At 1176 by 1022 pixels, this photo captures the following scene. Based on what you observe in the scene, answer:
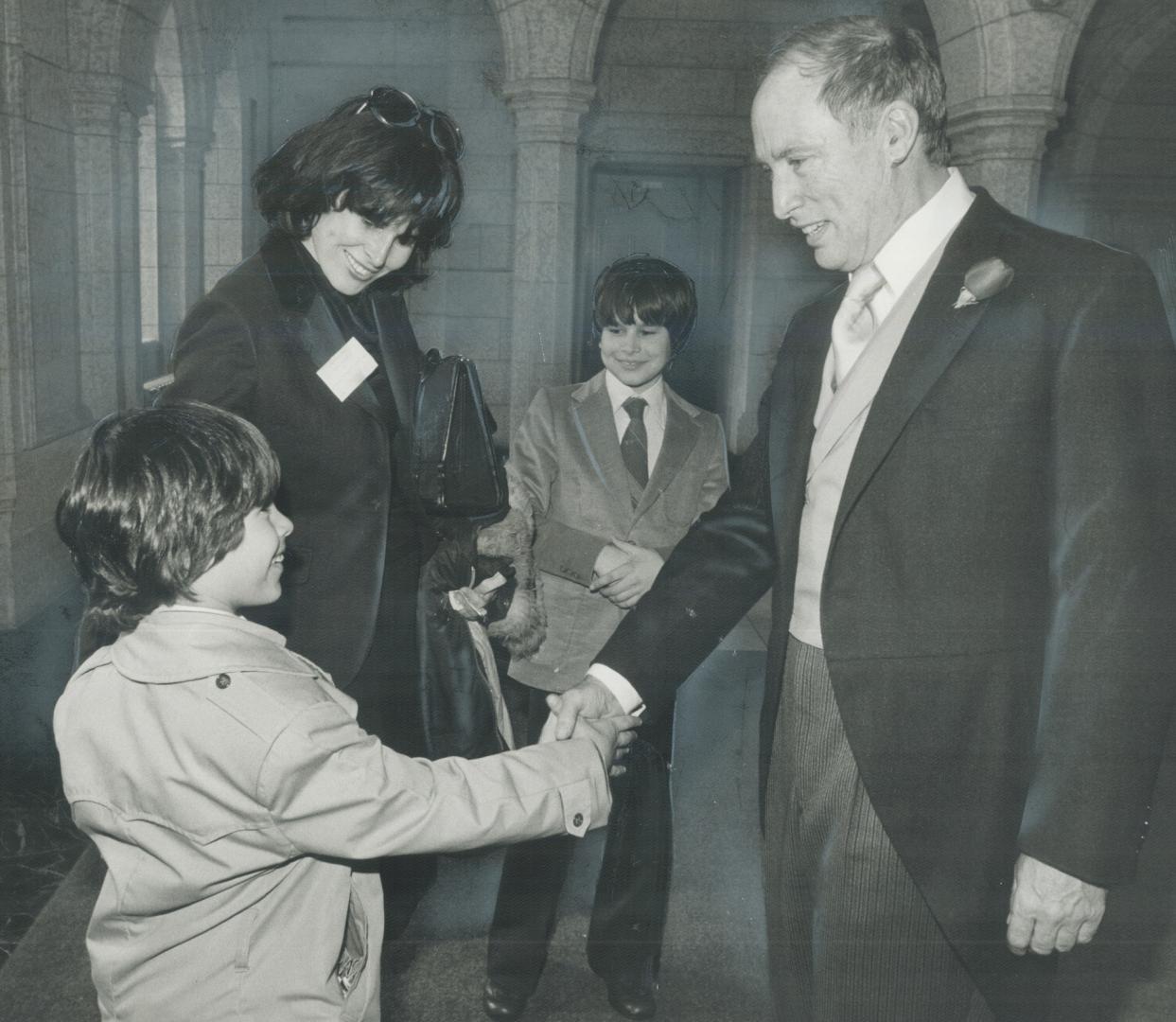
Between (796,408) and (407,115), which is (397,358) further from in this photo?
(796,408)

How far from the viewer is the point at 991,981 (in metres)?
1.60

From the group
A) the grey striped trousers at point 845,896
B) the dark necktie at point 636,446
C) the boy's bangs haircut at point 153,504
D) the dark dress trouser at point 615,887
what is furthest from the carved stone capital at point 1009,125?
the boy's bangs haircut at point 153,504

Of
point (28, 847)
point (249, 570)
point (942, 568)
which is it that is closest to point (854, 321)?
point (942, 568)

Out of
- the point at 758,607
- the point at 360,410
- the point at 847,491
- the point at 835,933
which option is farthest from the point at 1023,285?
the point at 758,607

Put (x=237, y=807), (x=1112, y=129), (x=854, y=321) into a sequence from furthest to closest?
(x=1112, y=129) → (x=854, y=321) → (x=237, y=807)

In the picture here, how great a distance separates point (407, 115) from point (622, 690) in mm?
1060

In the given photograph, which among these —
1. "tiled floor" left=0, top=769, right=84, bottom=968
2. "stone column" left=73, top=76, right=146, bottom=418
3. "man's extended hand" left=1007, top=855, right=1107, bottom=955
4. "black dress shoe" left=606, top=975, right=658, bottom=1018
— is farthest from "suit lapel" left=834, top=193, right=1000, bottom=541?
"stone column" left=73, top=76, right=146, bottom=418

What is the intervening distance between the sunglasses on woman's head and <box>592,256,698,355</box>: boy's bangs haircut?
705 millimetres

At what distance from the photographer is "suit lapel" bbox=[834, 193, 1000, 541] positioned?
150cm

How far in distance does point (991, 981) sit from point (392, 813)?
86cm

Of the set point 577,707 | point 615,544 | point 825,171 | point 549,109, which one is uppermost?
point 549,109

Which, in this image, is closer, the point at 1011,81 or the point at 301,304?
the point at 301,304

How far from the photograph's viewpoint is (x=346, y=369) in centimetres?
205

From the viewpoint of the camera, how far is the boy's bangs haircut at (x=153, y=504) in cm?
139
